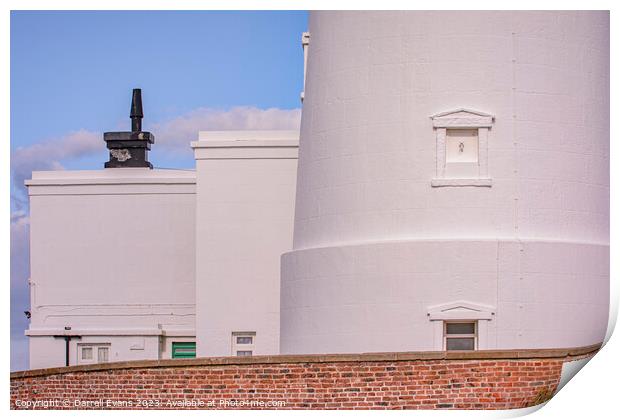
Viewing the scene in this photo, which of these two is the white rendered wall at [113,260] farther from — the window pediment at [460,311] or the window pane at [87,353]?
the window pediment at [460,311]

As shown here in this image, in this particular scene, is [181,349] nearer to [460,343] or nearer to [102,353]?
[102,353]

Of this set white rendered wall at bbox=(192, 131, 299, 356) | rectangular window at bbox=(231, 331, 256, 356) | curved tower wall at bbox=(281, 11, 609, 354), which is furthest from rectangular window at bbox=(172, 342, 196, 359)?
curved tower wall at bbox=(281, 11, 609, 354)

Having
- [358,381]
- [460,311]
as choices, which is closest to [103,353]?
[460,311]

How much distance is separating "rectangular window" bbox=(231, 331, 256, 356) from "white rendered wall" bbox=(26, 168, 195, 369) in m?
2.01

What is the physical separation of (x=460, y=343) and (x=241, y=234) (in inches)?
265

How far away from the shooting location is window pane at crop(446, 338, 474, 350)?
78.6 ft

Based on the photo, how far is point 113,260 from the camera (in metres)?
31.6

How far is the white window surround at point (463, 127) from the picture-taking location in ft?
79.4

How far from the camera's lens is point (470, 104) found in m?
24.3

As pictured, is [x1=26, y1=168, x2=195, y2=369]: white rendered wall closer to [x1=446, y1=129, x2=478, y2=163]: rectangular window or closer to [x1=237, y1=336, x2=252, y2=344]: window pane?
[x1=237, y1=336, x2=252, y2=344]: window pane

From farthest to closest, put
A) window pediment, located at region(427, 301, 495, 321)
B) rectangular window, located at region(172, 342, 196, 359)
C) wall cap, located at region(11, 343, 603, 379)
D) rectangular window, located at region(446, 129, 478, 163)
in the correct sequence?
rectangular window, located at region(172, 342, 196, 359) → rectangular window, located at region(446, 129, 478, 163) → window pediment, located at region(427, 301, 495, 321) → wall cap, located at region(11, 343, 603, 379)

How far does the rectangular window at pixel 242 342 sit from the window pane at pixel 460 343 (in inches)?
238
